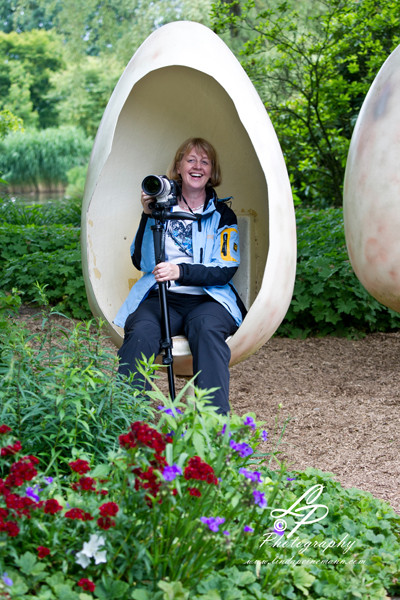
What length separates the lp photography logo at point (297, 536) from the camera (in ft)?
6.49

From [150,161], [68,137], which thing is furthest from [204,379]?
[68,137]

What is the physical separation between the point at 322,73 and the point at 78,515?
6.13 metres

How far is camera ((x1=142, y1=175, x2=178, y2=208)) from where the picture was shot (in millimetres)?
3023

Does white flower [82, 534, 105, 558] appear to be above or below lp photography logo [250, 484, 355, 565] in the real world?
above

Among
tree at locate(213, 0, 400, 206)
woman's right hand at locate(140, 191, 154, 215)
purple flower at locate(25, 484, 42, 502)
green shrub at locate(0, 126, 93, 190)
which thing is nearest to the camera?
purple flower at locate(25, 484, 42, 502)

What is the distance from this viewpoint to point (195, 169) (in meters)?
3.35

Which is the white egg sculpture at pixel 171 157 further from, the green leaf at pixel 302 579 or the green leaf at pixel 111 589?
the green leaf at pixel 111 589

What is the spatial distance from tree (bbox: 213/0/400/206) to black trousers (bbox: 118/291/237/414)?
3.75 meters

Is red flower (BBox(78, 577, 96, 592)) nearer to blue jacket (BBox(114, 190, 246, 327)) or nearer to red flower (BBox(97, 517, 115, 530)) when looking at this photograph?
red flower (BBox(97, 517, 115, 530))

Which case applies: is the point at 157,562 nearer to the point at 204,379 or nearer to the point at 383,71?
the point at 204,379

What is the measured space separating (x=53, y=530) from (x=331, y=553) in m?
0.83

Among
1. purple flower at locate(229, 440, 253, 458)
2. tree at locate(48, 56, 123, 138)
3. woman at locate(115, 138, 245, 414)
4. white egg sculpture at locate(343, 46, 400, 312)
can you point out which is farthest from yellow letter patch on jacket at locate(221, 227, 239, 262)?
tree at locate(48, 56, 123, 138)

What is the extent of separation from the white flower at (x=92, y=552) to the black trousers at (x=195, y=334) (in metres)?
1.18

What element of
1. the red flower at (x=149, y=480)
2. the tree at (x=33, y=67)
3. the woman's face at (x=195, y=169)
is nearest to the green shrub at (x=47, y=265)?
the woman's face at (x=195, y=169)
